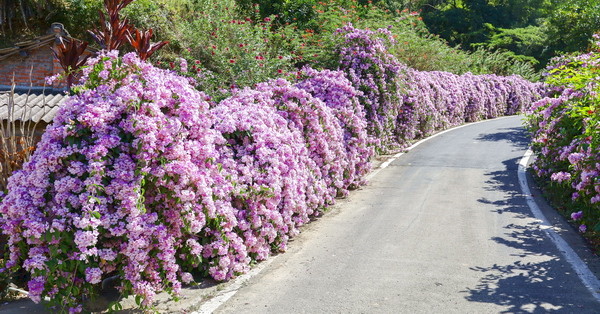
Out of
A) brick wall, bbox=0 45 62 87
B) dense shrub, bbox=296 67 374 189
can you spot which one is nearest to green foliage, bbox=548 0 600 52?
dense shrub, bbox=296 67 374 189

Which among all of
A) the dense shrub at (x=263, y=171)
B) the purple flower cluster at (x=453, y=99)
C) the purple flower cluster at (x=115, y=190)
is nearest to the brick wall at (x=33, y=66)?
the dense shrub at (x=263, y=171)

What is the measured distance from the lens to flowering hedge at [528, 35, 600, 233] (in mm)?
8312

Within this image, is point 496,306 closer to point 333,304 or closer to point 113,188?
point 333,304

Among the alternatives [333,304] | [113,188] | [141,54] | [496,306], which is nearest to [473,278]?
[496,306]

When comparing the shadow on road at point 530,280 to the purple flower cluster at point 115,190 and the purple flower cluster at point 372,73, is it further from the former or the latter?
the purple flower cluster at point 372,73

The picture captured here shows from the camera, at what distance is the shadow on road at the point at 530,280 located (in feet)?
19.9

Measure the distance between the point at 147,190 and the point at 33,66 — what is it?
26.0ft

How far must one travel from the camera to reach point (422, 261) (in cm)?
748

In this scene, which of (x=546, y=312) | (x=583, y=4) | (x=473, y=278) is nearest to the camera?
(x=546, y=312)

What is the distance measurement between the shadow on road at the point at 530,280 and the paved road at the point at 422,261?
1 centimetres

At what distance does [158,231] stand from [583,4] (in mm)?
30212

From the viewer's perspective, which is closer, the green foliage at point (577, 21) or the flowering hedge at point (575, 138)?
the flowering hedge at point (575, 138)

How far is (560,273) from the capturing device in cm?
711

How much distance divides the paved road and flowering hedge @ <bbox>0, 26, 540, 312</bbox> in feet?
2.33
